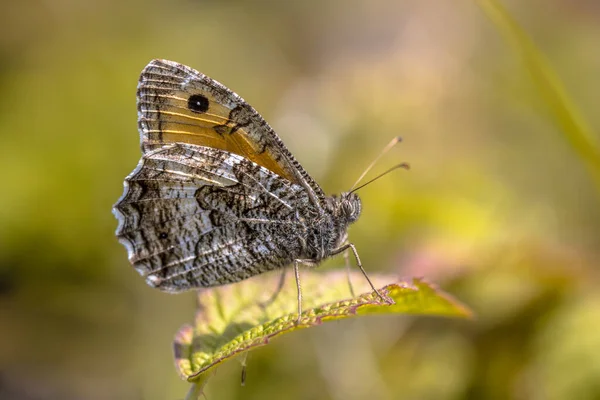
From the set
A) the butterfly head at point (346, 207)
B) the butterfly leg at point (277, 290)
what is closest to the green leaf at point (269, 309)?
the butterfly leg at point (277, 290)

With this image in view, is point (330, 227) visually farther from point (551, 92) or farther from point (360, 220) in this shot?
point (360, 220)

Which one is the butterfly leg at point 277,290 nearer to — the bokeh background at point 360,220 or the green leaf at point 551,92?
the bokeh background at point 360,220

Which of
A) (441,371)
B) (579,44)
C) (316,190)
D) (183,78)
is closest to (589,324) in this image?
(441,371)

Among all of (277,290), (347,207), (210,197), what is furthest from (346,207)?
(210,197)

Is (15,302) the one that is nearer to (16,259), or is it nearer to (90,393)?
(16,259)

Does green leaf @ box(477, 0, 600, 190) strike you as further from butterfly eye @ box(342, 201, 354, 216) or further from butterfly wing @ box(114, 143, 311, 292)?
butterfly wing @ box(114, 143, 311, 292)

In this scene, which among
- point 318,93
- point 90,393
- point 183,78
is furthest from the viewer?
point 318,93
